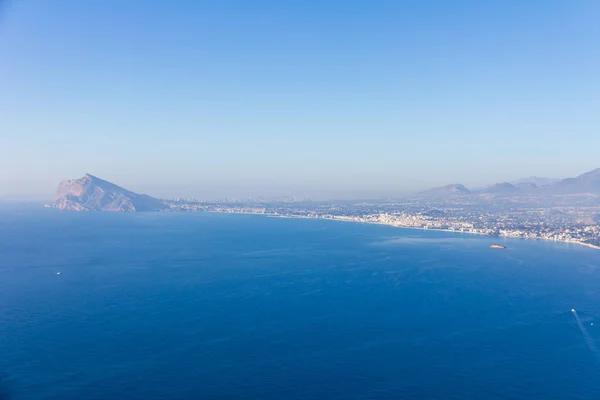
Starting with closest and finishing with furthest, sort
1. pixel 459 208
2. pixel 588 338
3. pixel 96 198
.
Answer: pixel 588 338 → pixel 459 208 → pixel 96 198

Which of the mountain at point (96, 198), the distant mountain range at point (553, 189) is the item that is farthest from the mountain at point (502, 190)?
the mountain at point (96, 198)

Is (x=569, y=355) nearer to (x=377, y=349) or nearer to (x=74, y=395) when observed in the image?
(x=377, y=349)

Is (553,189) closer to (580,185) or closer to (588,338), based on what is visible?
(580,185)

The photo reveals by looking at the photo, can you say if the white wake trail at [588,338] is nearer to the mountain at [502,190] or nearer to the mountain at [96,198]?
the mountain at [96,198]

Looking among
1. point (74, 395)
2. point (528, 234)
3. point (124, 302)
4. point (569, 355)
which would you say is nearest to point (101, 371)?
point (74, 395)

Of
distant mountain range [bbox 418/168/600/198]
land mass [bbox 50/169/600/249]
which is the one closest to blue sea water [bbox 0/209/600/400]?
land mass [bbox 50/169/600/249]

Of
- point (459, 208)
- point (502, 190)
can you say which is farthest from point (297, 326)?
point (502, 190)
